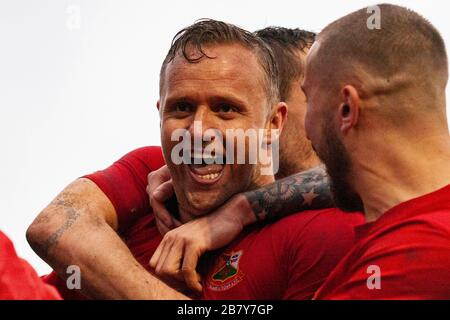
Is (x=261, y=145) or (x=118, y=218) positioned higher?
(x=261, y=145)

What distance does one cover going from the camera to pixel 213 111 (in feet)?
12.2

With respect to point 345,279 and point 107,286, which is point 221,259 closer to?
point 107,286

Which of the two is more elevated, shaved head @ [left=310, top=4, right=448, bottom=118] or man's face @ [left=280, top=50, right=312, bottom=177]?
shaved head @ [left=310, top=4, right=448, bottom=118]

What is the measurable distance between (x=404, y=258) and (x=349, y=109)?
2.18ft

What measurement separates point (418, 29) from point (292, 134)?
154cm

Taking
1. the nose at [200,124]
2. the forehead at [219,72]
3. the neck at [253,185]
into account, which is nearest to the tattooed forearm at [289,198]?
the neck at [253,185]

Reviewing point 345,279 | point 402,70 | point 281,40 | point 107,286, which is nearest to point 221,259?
point 107,286

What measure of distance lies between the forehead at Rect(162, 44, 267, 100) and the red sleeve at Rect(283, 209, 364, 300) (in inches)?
28.7

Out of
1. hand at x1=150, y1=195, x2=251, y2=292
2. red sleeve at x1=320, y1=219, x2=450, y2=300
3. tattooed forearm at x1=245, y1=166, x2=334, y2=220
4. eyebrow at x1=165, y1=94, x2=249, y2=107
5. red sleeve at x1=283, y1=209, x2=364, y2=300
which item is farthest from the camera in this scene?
eyebrow at x1=165, y1=94, x2=249, y2=107

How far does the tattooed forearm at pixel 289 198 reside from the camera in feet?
11.7

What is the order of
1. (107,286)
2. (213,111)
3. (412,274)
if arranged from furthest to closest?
(213,111)
(107,286)
(412,274)

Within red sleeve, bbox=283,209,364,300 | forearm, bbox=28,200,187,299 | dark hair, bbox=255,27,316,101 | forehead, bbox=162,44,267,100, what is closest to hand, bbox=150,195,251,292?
forearm, bbox=28,200,187,299

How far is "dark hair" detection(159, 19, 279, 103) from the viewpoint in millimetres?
3830

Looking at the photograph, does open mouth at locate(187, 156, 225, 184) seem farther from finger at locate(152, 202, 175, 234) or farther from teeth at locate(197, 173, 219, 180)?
finger at locate(152, 202, 175, 234)
